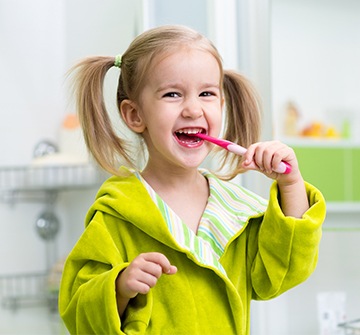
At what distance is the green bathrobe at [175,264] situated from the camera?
0.94m

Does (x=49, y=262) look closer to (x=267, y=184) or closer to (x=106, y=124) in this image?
(x=267, y=184)

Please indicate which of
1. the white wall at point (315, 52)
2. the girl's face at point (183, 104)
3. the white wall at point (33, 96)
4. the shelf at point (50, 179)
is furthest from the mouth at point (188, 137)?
the white wall at point (33, 96)

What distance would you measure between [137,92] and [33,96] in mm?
1727

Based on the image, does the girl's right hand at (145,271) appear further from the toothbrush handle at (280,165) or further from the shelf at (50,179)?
the shelf at (50,179)

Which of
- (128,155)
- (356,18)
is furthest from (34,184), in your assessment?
(128,155)

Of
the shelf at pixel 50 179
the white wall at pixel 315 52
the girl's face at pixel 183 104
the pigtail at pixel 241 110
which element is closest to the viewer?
the girl's face at pixel 183 104

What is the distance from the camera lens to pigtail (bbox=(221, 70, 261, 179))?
1096 mm

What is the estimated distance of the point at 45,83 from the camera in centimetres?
269

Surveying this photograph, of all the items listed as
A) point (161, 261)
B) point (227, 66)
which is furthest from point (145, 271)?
point (227, 66)

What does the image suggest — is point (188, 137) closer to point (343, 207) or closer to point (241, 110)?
point (241, 110)

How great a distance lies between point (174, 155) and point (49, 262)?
1.78m

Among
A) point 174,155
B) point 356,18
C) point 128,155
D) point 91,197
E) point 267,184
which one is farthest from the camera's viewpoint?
point 91,197

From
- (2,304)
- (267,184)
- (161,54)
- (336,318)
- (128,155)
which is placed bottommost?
(2,304)

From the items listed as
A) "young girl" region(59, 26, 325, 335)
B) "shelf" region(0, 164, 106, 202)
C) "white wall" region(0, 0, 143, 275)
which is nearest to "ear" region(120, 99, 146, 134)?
"young girl" region(59, 26, 325, 335)
